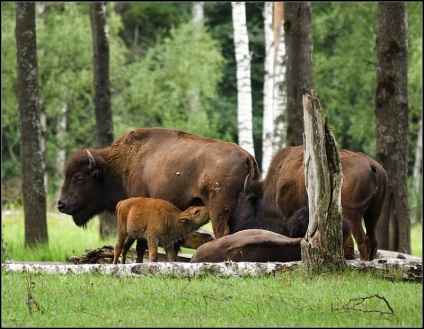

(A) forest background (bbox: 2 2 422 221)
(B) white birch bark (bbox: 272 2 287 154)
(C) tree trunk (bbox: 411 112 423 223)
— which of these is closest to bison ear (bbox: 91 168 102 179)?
(B) white birch bark (bbox: 272 2 287 154)

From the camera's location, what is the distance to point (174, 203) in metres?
16.3

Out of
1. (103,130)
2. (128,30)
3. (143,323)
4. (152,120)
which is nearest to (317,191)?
(143,323)

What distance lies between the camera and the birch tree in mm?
27508

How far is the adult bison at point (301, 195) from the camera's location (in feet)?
48.9

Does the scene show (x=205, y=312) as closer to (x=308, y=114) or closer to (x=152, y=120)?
(x=308, y=114)

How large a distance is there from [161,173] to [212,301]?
5338 millimetres

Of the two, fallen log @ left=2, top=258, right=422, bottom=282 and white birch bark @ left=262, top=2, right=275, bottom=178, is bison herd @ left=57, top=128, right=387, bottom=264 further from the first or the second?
white birch bark @ left=262, top=2, right=275, bottom=178

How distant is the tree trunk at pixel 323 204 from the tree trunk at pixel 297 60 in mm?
6609

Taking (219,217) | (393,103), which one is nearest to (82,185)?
(219,217)

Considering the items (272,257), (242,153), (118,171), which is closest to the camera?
(272,257)

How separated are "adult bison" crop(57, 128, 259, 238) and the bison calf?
0.69 metres

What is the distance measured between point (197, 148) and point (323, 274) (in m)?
4.03

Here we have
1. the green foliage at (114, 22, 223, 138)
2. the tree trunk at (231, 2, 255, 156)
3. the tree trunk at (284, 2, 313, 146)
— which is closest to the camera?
the tree trunk at (284, 2, 313, 146)

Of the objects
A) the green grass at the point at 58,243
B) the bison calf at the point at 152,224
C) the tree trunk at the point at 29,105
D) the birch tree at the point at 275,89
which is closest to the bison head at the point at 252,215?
the bison calf at the point at 152,224
